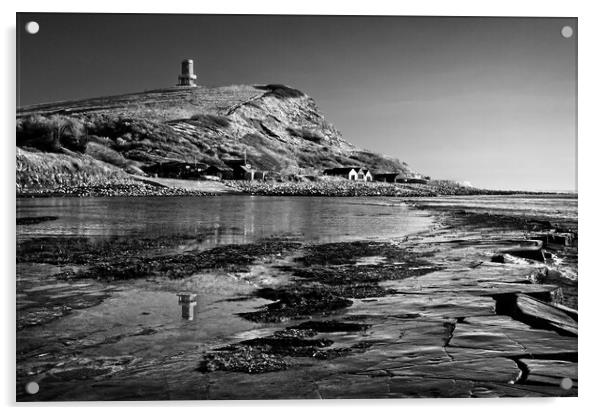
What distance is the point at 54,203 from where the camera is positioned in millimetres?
3475

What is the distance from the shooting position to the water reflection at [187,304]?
3.26m

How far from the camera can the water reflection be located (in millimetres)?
3256

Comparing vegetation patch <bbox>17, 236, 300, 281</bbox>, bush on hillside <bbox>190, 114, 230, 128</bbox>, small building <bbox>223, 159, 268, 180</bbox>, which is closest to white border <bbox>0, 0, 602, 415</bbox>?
vegetation patch <bbox>17, 236, 300, 281</bbox>

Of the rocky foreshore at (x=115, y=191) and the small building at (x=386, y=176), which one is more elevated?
the small building at (x=386, y=176)

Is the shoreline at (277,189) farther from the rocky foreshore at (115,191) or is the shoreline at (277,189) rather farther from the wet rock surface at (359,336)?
the wet rock surface at (359,336)

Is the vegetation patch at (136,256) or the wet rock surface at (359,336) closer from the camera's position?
the wet rock surface at (359,336)
